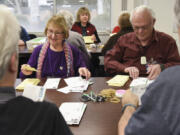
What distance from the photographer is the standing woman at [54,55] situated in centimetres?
254

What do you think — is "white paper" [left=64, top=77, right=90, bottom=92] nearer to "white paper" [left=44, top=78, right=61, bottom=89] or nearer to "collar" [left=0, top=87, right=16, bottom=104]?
"white paper" [left=44, top=78, right=61, bottom=89]

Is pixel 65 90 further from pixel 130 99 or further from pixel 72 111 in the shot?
pixel 130 99

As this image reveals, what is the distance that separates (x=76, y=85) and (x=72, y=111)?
56 cm

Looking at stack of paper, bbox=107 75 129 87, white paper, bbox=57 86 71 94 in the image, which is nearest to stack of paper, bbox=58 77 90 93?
white paper, bbox=57 86 71 94

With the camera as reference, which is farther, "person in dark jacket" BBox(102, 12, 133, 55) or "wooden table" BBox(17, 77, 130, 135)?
"person in dark jacket" BBox(102, 12, 133, 55)

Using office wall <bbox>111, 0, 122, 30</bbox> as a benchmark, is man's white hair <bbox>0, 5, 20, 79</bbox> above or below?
below

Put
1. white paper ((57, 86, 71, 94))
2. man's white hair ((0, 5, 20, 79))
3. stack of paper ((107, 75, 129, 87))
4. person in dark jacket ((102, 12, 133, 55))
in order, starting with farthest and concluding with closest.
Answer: person in dark jacket ((102, 12, 133, 55)), stack of paper ((107, 75, 129, 87)), white paper ((57, 86, 71, 94)), man's white hair ((0, 5, 20, 79))

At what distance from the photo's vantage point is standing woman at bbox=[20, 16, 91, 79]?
2.54 metres

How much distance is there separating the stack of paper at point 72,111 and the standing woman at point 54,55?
0.85m

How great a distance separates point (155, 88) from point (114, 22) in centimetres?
586

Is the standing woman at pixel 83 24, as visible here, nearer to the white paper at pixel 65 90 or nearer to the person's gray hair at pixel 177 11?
the white paper at pixel 65 90

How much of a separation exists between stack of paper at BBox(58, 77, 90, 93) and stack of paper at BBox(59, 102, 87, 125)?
312mm

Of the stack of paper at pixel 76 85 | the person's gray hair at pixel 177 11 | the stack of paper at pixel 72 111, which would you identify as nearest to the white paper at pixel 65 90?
the stack of paper at pixel 76 85

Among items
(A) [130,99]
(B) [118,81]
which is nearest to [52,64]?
(B) [118,81]
